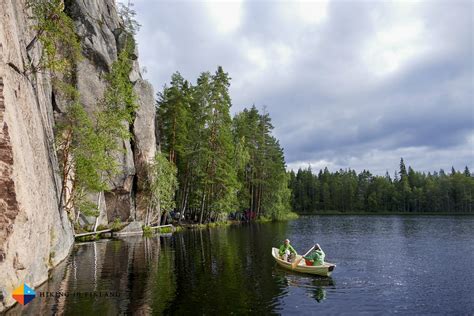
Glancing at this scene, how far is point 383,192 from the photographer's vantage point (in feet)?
459

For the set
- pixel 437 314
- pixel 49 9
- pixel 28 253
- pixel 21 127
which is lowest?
pixel 437 314

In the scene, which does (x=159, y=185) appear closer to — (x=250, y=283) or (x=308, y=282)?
(x=250, y=283)

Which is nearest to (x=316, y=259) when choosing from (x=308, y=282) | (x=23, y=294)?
(x=308, y=282)

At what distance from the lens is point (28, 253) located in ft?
46.0

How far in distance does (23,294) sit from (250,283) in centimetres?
1029

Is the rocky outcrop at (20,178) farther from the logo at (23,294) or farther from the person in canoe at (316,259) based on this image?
the person in canoe at (316,259)

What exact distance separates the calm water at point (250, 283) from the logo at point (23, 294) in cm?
29

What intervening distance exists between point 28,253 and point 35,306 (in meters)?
2.06

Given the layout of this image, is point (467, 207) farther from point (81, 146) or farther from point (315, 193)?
point (81, 146)

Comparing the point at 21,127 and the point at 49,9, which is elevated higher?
the point at 49,9

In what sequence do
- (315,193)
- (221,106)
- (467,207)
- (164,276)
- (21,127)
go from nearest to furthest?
(21,127) < (164,276) < (221,106) < (467,207) < (315,193)

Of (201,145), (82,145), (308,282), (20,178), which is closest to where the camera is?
(20,178)

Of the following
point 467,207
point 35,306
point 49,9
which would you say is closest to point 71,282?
point 35,306

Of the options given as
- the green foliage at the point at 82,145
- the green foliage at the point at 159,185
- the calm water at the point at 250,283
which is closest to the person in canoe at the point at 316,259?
the calm water at the point at 250,283
